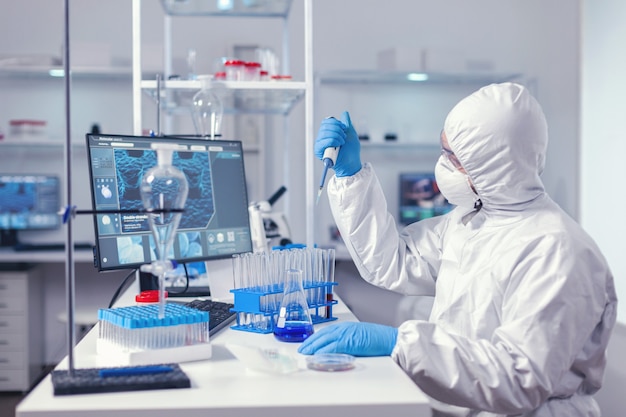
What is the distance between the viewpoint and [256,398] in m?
1.17

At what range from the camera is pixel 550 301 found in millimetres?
1460

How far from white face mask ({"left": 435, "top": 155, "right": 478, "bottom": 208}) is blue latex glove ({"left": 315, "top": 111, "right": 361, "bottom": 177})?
253mm

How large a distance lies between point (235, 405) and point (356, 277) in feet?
13.3

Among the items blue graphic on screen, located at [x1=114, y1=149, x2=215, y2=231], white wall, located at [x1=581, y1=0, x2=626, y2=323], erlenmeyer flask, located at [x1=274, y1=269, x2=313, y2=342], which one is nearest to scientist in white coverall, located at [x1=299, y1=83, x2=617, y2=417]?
erlenmeyer flask, located at [x1=274, y1=269, x2=313, y2=342]

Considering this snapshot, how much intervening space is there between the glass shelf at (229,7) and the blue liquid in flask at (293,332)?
1699 mm

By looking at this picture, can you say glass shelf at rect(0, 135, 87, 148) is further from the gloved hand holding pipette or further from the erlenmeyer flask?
the erlenmeyer flask

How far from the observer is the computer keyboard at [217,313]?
1658mm

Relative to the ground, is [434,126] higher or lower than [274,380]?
higher

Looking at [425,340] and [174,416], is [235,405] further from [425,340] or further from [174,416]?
[425,340]

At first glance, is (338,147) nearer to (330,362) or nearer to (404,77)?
(330,362)

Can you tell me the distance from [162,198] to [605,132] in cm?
251

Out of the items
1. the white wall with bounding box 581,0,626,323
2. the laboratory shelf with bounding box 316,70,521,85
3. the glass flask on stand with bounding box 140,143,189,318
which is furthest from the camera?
the laboratory shelf with bounding box 316,70,521,85

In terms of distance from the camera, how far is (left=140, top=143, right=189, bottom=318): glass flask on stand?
4.36ft

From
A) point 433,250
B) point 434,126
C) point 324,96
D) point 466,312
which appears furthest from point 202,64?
point 466,312
